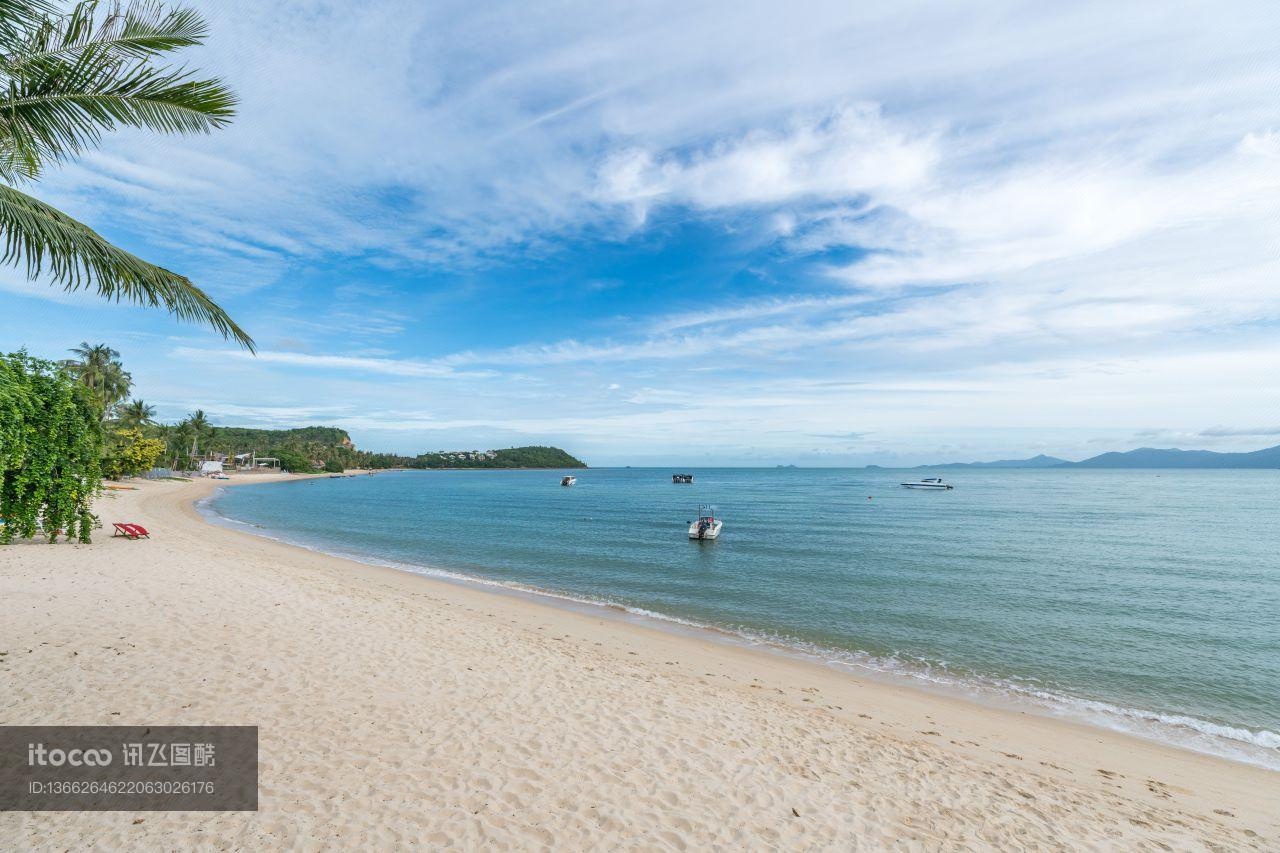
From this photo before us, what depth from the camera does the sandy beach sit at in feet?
17.2

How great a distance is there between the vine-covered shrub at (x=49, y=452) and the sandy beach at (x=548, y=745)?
8.61 ft

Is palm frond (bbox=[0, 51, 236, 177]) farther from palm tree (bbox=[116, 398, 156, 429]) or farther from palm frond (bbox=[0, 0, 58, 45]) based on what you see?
palm tree (bbox=[116, 398, 156, 429])

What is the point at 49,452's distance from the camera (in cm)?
1438

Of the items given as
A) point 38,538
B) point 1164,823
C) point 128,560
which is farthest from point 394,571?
point 1164,823

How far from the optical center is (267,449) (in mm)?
171500

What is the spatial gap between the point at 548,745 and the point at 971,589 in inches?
798

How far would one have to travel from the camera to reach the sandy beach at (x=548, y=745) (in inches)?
207

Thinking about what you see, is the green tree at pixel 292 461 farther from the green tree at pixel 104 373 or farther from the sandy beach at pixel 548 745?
the sandy beach at pixel 548 745

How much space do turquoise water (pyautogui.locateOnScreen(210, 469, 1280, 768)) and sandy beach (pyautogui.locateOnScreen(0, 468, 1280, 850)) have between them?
8.74 feet

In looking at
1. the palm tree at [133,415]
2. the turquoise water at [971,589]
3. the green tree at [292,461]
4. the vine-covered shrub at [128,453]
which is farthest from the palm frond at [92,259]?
the green tree at [292,461]

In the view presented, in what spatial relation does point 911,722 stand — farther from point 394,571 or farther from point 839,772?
point 394,571

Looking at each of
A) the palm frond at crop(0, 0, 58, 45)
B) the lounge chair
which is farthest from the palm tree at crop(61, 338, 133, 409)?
the palm frond at crop(0, 0, 58, 45)

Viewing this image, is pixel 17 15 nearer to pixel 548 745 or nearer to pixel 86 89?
pixel 86 89

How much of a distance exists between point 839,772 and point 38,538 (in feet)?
84.3
